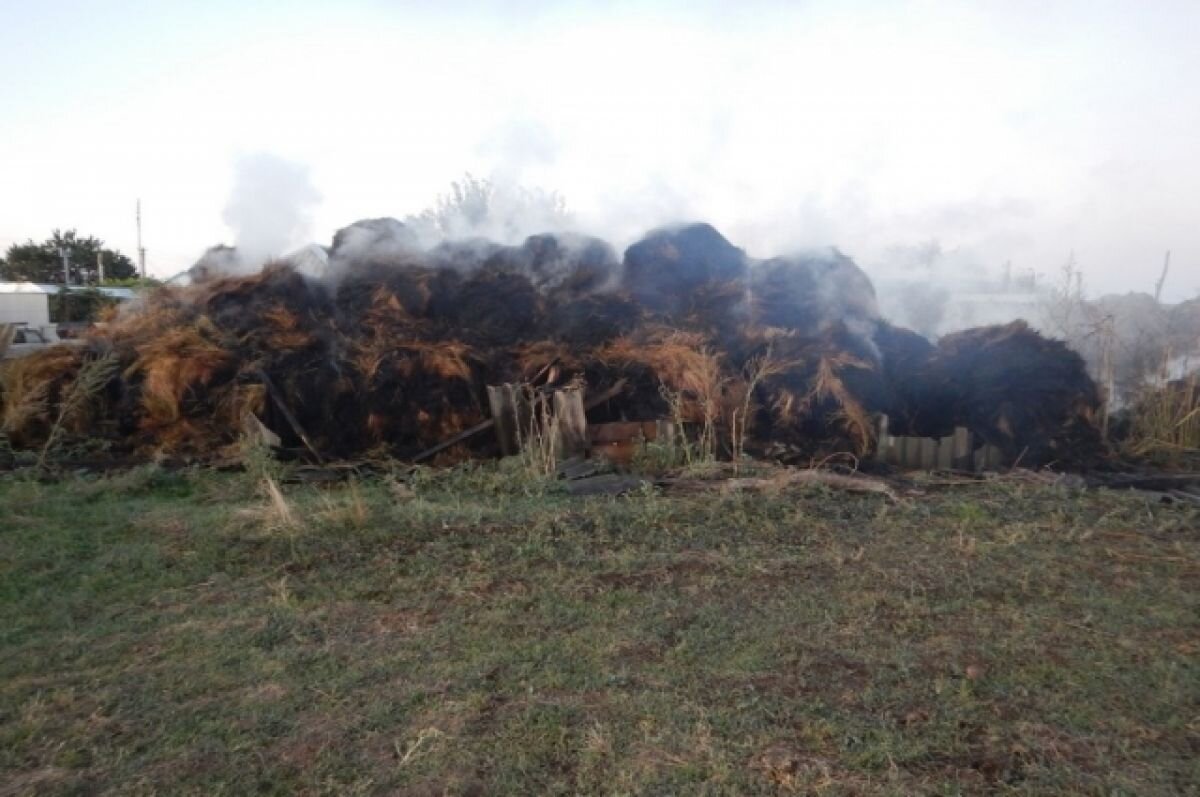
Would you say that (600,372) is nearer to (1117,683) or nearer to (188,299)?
(188,299)

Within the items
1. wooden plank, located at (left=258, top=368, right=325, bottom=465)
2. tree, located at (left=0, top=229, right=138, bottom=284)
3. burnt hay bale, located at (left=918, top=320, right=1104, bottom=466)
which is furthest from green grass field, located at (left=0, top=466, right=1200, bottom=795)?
tree, located at (left=0, top=229, right=138, bottom=284)

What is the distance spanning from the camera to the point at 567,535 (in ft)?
17.5

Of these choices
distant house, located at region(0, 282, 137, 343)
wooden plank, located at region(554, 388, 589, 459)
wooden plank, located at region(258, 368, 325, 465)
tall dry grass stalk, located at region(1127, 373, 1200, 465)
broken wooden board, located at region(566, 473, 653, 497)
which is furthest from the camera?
distant house, located at region(0, 282, 137, 343)

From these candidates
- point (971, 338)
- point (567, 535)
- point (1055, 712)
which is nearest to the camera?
point (1055, 712)

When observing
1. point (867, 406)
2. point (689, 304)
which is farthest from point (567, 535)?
point (689, 304)

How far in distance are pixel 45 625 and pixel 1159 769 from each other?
181 inches

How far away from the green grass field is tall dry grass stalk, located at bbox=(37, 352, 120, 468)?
227 centimetres

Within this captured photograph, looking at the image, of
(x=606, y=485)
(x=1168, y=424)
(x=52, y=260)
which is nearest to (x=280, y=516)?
(x=606, y=485)

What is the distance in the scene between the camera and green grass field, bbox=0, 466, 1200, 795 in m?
2.86

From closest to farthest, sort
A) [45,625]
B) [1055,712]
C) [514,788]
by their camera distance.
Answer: [514,788] < [1055,712] < [45,625]

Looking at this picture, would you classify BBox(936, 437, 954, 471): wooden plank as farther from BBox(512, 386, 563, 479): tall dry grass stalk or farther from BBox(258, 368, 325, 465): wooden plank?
BBox(258, 368, 325, 465): wooden plank

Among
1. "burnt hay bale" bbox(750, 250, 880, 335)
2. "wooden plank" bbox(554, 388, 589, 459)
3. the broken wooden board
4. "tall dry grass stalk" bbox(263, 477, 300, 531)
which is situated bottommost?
the broken wooden board

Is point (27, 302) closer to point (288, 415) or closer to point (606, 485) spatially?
point (288, 415)

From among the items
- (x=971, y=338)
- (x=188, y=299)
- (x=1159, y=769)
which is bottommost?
(x=1159, y=769)
